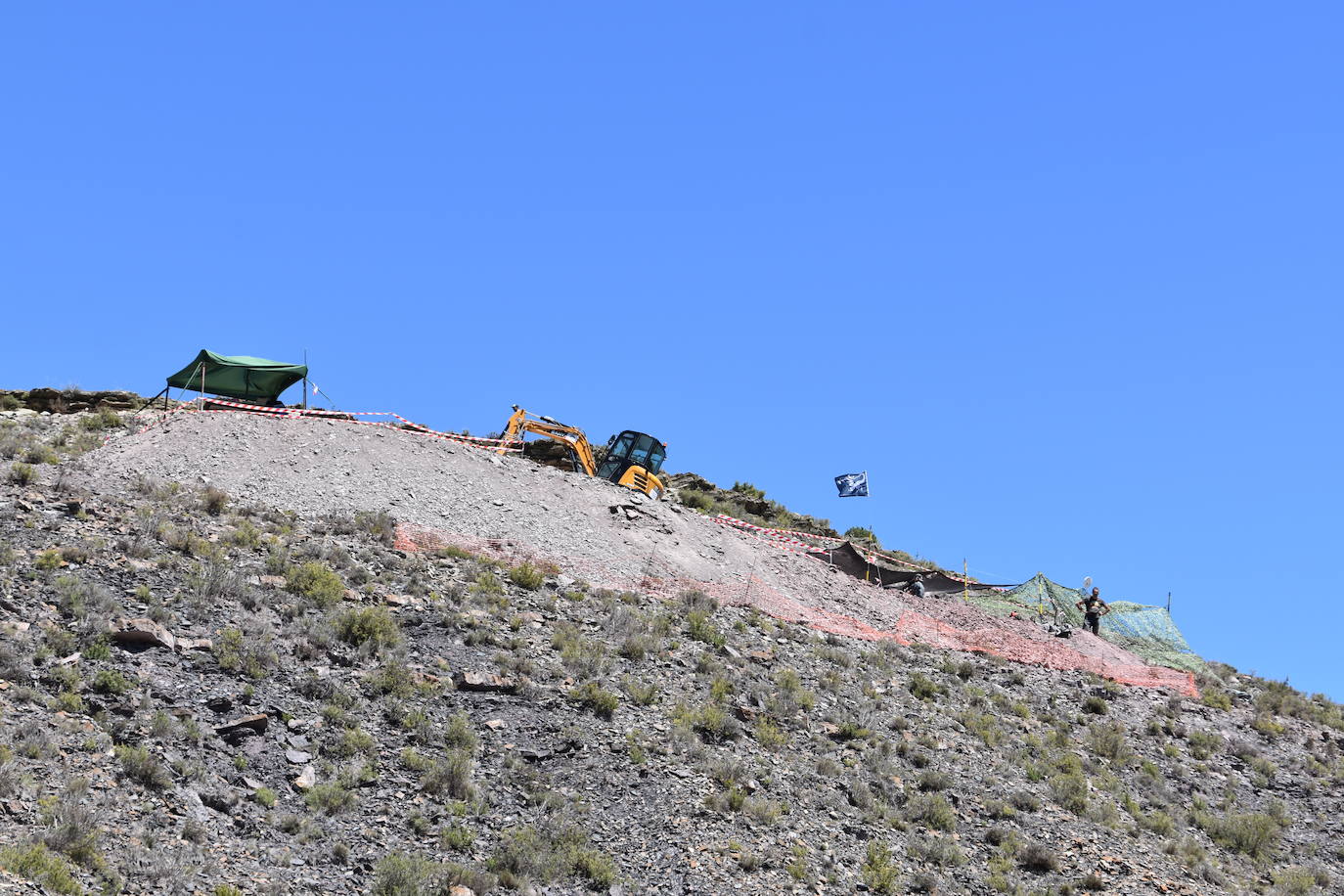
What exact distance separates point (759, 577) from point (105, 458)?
14.6 meters

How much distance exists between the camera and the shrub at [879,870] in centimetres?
2011

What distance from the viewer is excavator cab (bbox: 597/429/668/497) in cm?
3941

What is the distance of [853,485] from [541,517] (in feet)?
50.9

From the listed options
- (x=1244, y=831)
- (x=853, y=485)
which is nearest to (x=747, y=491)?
(x=853, y=485)

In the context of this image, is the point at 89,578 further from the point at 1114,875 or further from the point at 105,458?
→ the point at 1114,875

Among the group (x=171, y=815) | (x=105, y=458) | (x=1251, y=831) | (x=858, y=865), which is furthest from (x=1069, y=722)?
(x=105, y=458)

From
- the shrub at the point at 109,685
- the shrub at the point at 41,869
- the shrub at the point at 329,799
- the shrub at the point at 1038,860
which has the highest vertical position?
the shrub at the point at 1038,860

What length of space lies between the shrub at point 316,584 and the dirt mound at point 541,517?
4132 millimetres

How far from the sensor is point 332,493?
3050cm

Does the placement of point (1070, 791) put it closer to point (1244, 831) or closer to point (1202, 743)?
point (1244, 831)

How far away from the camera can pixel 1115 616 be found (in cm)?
3759

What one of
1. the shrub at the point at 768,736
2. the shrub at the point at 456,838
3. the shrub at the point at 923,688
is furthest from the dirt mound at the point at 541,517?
the shrub at the point at 456,838

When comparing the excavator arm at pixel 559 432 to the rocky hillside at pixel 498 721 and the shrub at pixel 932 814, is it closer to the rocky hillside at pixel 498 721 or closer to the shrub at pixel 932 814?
the rocky hillside at pixel 498 721

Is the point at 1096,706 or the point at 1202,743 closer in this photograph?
the point at 1202,743
